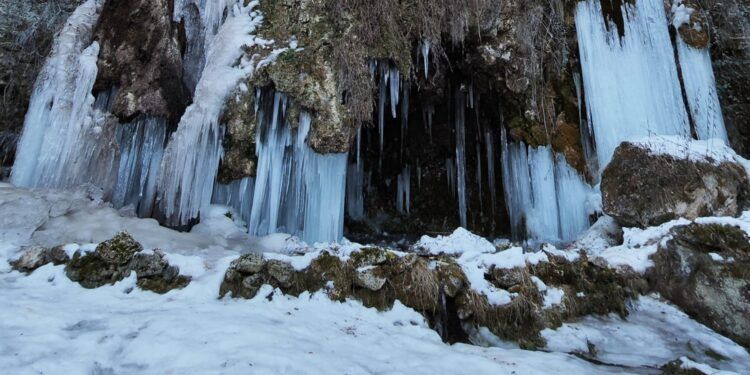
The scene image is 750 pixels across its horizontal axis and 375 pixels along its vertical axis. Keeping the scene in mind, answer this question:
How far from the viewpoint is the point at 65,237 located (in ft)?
18.2

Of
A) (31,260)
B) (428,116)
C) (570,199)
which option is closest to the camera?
(31,260)

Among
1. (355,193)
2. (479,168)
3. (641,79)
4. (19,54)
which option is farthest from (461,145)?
(19,54)

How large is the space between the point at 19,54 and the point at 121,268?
316 inches

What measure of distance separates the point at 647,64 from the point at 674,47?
29.6 inches

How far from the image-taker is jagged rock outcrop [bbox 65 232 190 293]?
3.96 m

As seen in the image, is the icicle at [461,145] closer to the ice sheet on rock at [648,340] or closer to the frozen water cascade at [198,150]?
the frozen water cascade at [198,150]

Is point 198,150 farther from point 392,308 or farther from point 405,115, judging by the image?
point 392,308

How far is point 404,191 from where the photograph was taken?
10.6 metres

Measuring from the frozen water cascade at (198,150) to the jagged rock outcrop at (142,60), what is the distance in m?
1.12

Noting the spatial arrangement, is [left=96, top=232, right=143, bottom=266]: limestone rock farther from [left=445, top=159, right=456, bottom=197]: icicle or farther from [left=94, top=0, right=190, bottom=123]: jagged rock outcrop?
[left=445, top=159, right=456, bottom=197]: icicle

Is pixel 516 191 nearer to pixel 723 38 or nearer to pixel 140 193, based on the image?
pixel 723 38

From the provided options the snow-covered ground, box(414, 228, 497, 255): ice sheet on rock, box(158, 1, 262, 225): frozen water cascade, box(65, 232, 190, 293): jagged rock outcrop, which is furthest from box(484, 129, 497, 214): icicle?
box(65, 232, 190, 293): jagged rock outcrop

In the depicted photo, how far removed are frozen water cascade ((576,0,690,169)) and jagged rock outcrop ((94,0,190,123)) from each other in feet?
23.8

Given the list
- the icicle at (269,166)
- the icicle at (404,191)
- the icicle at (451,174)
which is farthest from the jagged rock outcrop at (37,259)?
the icicle at (451,174)
